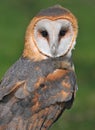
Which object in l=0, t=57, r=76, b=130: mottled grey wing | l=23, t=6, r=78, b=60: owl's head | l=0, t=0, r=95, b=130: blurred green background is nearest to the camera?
l=0, t=57, r=76, b=130: mottled grey wing

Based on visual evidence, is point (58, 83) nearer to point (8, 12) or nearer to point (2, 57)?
point (2, 57)

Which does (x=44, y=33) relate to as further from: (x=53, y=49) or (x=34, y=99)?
(x=34, y=99)

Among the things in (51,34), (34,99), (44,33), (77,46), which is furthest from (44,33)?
(77,46)

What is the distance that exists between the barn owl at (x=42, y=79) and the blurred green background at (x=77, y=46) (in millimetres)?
3372

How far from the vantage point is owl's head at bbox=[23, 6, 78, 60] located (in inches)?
398

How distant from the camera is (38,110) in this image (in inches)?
399

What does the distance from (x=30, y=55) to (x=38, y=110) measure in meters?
0.64

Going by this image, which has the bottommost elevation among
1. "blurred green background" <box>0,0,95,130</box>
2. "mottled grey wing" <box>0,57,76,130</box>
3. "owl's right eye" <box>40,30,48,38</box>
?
"blurred green background" <box>0,0,95,130</box>

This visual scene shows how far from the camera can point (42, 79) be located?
1016cm

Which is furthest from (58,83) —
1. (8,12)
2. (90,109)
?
(8,12)

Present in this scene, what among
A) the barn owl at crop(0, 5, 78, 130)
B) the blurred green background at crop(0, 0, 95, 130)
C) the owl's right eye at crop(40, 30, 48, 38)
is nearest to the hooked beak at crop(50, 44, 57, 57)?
the barn owl at crop(0, 5, 78, 130)

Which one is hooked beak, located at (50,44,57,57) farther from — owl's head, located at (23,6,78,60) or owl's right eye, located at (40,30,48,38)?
owl's right eye, located at (40,30,48,38)

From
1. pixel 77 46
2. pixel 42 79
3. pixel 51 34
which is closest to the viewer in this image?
pixel 51 34

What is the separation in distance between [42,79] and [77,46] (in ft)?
33.5
